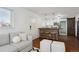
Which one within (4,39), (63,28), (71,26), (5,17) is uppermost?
(5,17)

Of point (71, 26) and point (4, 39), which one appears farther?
point (71, 26)

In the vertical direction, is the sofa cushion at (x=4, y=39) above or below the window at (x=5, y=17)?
below

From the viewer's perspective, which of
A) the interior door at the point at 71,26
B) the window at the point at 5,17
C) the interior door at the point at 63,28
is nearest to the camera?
the window at the point at 5,17

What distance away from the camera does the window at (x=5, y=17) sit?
302cm

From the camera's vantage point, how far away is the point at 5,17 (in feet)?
10.5

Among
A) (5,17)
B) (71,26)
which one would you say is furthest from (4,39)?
(71,26)

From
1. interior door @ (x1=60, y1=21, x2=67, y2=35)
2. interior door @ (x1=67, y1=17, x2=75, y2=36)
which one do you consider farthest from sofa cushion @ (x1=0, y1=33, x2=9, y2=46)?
interior door @ (x1=60, y1=21, x2=67, y2=35)

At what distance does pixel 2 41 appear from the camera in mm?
2670

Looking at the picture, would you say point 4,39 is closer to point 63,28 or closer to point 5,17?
point 5,17

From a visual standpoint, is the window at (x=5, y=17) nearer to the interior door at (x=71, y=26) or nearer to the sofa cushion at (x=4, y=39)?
the sofa cushion at (x=4, y=39)

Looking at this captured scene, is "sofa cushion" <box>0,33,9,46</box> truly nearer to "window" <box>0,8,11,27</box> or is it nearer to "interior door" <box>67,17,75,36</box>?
"window" <box>0,8,11,27</box>

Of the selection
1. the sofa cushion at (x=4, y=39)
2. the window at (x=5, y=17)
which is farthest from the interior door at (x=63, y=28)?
the sofa cushion at (x=4, y=39)
